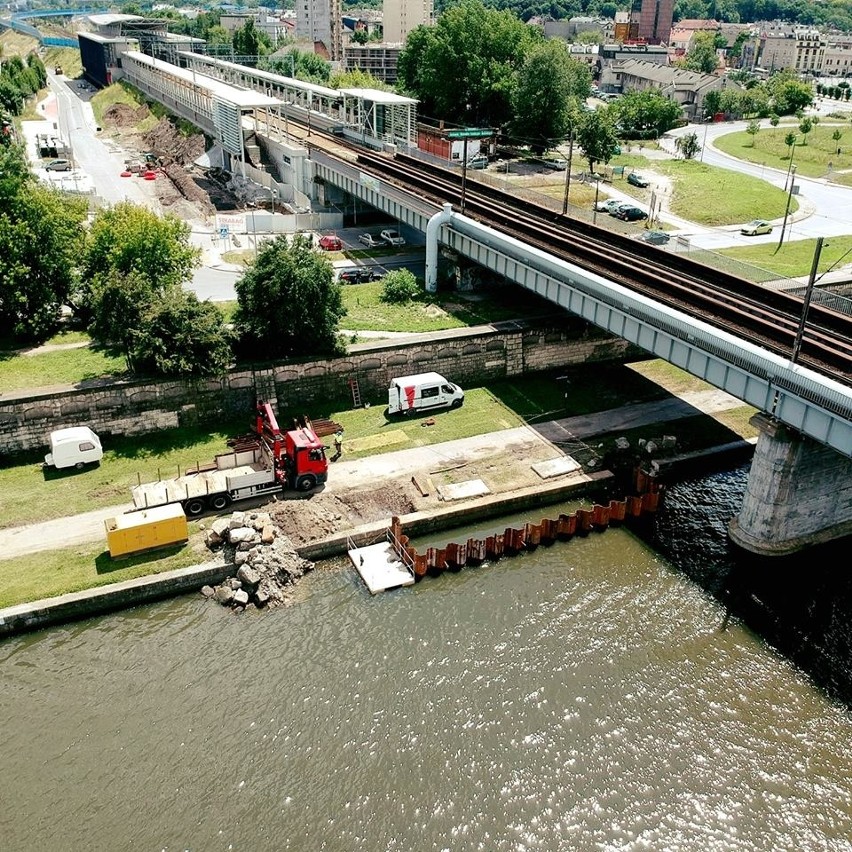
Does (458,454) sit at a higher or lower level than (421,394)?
lower

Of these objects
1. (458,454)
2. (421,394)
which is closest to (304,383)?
(421,394)

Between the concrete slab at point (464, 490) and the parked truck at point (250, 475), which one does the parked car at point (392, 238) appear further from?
the concrete slab at point (464, 490)

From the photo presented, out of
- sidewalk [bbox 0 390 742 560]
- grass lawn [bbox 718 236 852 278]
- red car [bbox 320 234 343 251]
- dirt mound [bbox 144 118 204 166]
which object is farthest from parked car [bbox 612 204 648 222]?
dirt mound [bbox 144 118 204 166]

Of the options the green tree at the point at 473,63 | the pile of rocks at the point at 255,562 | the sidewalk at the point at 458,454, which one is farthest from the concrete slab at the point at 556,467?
the green tree at the point at 473,63

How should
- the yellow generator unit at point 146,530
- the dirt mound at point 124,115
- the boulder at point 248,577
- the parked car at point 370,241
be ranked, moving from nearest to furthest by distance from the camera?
1. the boulder at point 248,577
2. the yellow generator unit at point 146,530
3. the parked car at point 370,241
4. the dirt mound at point 124,115

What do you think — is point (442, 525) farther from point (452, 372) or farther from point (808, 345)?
point (808, 345)

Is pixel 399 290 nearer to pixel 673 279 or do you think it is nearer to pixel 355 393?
pixel 355 393
